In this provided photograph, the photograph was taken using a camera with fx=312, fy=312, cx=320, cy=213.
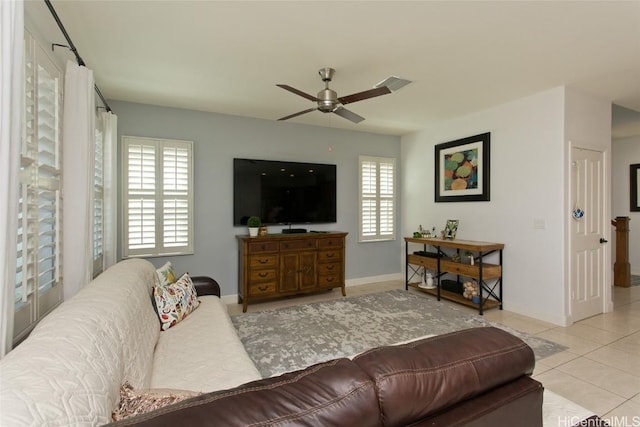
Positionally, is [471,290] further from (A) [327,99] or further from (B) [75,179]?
(B) [75,179]

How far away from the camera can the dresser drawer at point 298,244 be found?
430 cm

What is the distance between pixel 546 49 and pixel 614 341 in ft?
9.25

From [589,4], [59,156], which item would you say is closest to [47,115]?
[59,156]

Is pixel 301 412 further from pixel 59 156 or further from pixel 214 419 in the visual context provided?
pixel 59 156

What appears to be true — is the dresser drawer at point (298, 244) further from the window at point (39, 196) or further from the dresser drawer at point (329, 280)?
the window at point (39, 196)

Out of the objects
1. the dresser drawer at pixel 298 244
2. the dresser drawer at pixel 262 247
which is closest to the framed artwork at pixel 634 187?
the dresser drawer at pixel 298 244

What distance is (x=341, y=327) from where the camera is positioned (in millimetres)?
3453

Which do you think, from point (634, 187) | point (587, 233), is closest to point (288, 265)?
point (587, 233)

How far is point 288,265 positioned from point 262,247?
18.0 inches

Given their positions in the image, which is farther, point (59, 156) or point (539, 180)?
point (539, 180)

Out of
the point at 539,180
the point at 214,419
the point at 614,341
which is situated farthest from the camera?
the point at 539,180

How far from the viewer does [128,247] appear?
12.6ft

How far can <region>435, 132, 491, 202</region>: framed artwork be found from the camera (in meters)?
4.31

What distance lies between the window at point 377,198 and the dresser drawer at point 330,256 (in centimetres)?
85
